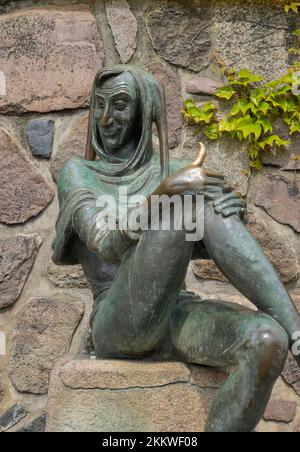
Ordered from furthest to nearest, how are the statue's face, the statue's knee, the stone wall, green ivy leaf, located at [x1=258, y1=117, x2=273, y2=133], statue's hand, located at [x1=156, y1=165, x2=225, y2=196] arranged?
green ivy leaf, located at [x1=258, y1=117, x2=273, y2=133], the stone wall, the statue's face, statue's hand, located at [x1=156, y1=165, x2=225, y2=196], the statue's knee

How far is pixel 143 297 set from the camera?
62.7 inches

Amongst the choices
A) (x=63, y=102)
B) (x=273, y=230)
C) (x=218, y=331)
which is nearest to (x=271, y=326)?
(x=218, y=331)

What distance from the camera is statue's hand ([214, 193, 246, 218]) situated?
155 cm

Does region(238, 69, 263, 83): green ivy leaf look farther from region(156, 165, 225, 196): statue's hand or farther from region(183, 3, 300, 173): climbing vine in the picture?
region(156, 165, 225, 196): statue's hand

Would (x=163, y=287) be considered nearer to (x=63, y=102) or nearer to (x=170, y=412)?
(x=170, y=412)

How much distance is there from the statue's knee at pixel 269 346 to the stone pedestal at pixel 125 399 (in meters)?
0.27

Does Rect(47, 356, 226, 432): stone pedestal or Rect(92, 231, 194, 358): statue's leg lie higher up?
Rect(92, 231, 194, 358): statue's leg

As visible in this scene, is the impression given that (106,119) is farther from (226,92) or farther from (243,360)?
(226,92)

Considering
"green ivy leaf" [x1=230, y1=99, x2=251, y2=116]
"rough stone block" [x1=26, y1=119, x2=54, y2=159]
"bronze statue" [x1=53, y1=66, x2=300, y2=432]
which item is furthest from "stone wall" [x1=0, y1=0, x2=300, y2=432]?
"bronze statue" [x1=53, y1=66, x2=300, y2=432]

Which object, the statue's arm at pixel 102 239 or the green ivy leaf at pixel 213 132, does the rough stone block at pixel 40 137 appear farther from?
the statue's arm at pixel 102 239

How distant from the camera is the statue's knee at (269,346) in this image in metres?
1.44

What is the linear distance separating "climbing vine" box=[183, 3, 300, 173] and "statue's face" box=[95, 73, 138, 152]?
2.34ft

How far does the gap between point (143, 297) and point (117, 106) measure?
503 mm

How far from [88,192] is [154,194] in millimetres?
228
